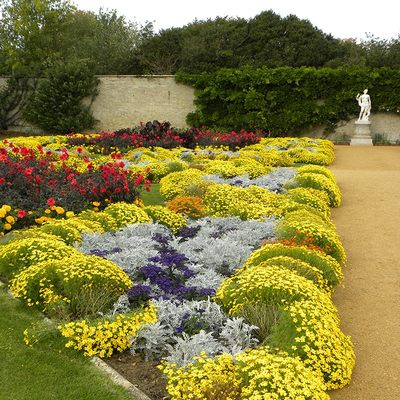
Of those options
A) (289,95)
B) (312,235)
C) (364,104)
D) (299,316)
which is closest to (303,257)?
(312,235)

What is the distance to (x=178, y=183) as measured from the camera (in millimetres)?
9375

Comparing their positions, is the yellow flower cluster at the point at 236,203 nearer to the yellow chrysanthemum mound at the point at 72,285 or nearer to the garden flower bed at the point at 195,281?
the garden flower bed at the point at 195,281

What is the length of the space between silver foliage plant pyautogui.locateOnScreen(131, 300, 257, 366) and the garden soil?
828mm

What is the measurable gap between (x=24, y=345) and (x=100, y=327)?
65 cm

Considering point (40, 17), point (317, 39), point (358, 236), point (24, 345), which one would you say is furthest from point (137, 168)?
point (317, 39)

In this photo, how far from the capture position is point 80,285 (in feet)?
14.4

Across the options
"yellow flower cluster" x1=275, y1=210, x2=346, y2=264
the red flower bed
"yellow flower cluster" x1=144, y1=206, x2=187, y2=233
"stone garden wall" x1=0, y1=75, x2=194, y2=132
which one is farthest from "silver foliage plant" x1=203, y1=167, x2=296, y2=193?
"stone garden wall" x1=0, y1=75, x2=194, y2=132

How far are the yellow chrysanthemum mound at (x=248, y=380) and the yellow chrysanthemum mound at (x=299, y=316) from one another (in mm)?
218

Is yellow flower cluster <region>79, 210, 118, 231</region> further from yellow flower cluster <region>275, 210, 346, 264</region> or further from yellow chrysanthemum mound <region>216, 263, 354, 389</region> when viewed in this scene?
yellow chrysanthemum mound <region>216, 263, 354, 389</region>

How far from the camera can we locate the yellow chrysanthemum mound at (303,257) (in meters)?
5.13

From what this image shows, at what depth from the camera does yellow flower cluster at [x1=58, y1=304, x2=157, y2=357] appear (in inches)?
150

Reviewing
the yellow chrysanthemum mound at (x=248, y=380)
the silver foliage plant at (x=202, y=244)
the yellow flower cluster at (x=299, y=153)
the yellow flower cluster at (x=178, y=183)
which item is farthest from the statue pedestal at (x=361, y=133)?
the yellow chrysanthemum mound at (x=248, y=380)

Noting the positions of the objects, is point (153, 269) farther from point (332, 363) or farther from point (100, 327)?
point (332, 363)

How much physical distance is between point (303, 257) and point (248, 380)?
232cm
